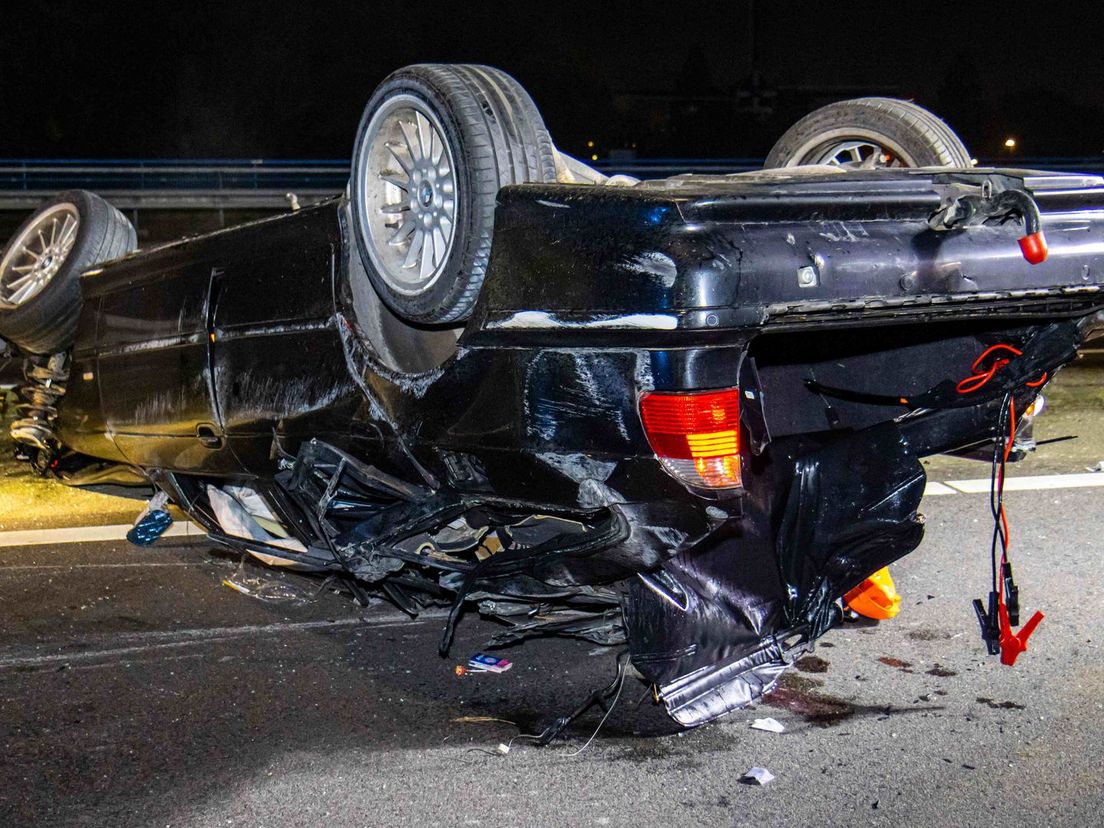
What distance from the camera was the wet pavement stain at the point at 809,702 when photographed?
3.64 meters

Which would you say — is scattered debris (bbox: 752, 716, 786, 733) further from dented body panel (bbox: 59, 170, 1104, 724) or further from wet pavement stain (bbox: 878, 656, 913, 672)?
wet pavement stain (bbox: 878, 656, 913, 672)

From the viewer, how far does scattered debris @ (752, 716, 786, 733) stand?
355cm

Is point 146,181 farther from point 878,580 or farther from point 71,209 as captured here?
point 878,580

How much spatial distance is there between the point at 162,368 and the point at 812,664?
2660 millimetres

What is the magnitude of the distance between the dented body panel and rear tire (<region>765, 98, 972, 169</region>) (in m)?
0.70

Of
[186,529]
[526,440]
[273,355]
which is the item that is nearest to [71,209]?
[186,529]

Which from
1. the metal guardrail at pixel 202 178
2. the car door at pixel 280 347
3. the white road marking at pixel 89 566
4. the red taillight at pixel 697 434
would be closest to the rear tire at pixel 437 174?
the car door at pixel 280 347

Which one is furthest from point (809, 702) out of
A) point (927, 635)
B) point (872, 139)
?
point (872, 139)

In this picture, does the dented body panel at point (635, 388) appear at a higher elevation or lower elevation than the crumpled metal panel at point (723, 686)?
higher

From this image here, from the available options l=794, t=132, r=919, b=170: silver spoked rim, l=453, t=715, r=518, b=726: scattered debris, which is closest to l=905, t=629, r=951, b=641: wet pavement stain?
l=453, t=715, r=518, b=726: scattered debris

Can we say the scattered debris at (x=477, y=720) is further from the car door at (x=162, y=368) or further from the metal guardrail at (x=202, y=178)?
the metal guardrail at (x=202, y=178)

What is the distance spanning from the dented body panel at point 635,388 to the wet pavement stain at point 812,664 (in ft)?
1.07

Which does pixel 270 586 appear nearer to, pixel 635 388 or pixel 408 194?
pixel 408 194

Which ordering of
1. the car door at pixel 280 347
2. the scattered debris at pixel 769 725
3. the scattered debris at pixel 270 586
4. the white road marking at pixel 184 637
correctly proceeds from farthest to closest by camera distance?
the scattered debris at pixel 270 586, the white road marking at pixel 184 637, the car door at pixel 280 347, the scattered debris at pixel 769 725
